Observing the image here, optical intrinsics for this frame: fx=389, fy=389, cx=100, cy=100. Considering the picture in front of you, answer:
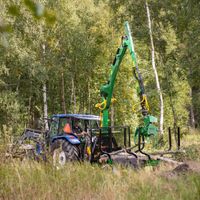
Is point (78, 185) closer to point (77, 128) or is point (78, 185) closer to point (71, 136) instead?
point (71, 136)

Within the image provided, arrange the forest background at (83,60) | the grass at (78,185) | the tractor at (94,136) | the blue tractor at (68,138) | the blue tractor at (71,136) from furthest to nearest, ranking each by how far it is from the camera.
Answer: the forest background at (83,60), the blue tractor at (71,136), the tractor at (94,136), the blue tractor at (68,138), the grass at (78,185)

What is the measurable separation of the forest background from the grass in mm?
10762

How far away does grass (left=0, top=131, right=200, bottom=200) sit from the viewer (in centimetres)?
464

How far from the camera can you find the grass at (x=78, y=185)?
464 cm

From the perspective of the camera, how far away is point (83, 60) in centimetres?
2005

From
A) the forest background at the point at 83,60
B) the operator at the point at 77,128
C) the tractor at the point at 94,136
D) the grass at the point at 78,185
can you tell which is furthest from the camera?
the forest background at the point at 83,60

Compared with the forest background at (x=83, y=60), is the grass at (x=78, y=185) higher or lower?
lower

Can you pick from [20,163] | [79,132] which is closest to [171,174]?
[20,163]

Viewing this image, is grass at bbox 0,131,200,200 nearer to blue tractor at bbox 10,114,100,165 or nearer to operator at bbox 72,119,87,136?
blue tractor at bbox 10,114,100,165

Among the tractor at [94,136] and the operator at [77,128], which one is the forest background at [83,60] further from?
the operator at [77,128]

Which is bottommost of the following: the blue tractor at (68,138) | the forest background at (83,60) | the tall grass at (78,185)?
the tall grass at (78,185)

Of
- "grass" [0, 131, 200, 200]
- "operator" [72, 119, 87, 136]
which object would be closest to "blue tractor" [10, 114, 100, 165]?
"operator" [72, 119, 87, 136]

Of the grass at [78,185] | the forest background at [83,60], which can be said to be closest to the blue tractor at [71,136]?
the grass at [78,185]

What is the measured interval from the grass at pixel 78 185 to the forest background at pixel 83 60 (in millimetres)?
10762
